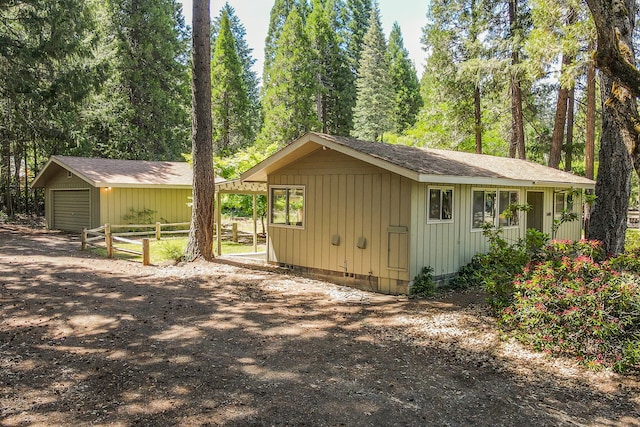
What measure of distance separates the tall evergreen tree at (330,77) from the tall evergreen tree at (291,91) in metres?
3.62

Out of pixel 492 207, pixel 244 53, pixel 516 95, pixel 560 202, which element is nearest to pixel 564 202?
pixel 560 202

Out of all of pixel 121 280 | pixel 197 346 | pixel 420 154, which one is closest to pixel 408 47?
pixel 420 154

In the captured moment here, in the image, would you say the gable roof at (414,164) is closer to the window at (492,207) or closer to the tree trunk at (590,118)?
the window at (492,207)

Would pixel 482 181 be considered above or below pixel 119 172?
below

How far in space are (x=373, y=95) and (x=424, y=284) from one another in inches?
1132

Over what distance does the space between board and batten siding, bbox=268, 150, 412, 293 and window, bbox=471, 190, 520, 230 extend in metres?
2.59

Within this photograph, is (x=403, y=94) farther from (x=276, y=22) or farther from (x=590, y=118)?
(x=590, y=118)

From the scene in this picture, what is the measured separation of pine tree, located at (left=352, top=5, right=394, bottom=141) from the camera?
36.0m

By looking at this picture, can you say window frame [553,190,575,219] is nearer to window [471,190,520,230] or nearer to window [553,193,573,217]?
window [553,193,573,217]

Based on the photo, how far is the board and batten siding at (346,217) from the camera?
9.66 meters

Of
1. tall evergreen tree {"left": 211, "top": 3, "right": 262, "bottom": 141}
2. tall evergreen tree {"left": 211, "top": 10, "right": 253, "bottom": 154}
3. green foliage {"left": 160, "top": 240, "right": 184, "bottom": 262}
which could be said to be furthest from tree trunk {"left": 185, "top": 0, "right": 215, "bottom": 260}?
tall evergreen tree {"left": 211, "top": 3, "right": 262, "bottom": 141}

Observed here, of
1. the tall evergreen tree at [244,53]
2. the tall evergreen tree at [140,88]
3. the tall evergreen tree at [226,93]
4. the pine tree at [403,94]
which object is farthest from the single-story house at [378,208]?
the tall evergreen tree at [244,53]

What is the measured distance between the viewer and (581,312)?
5793mm

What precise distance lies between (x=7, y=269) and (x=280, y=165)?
6.86m
